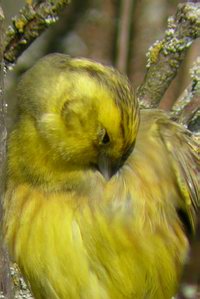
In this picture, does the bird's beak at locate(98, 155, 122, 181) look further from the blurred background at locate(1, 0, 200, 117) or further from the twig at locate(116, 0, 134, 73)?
the twig at locate(116, 0, 134, 73)

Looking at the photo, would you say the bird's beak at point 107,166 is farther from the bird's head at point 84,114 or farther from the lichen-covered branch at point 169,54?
the lichen-covered branch at point 169,54

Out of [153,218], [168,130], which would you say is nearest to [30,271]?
[153,218]

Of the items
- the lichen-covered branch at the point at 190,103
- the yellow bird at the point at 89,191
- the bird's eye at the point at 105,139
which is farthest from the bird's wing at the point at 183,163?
the bird's eye at the point at 105,139

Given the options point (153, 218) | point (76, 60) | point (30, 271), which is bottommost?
point (30, 271)

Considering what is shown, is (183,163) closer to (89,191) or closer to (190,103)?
(190,103)

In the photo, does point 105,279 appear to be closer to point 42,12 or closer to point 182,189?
point 182,189

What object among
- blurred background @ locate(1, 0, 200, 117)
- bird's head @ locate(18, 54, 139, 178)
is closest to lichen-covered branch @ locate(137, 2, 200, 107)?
bird's head @ locate(18, 54, 139, 178)
